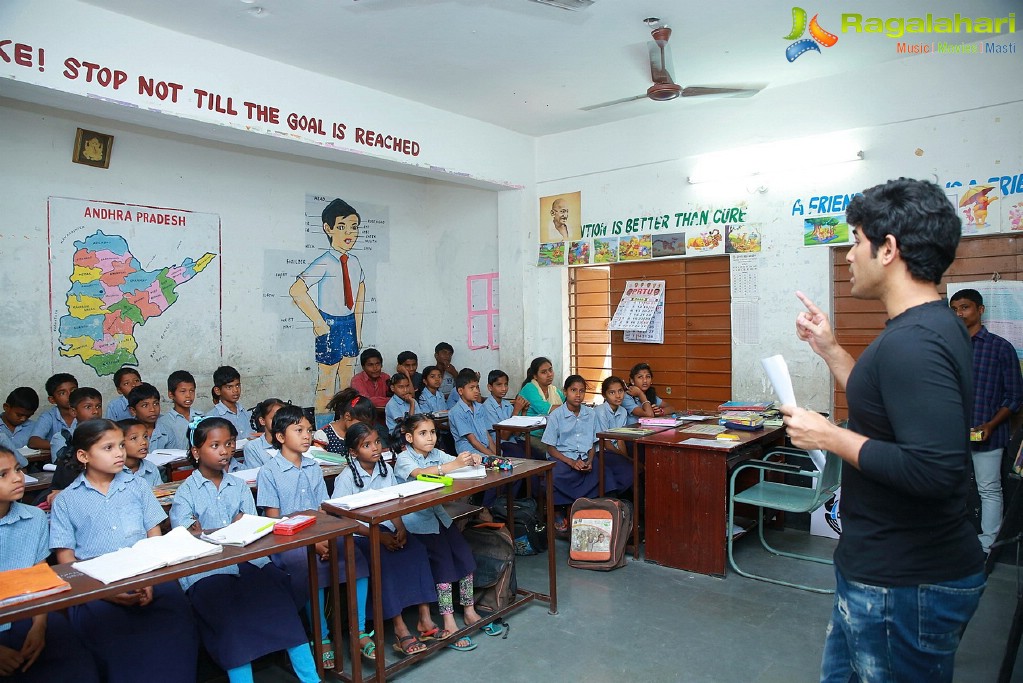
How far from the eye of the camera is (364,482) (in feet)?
11.4

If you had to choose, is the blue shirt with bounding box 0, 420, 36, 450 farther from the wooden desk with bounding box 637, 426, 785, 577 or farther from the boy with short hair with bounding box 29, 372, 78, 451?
the wooden desk with bounding box 637, 426, 785, 577

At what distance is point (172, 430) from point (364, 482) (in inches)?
85.3

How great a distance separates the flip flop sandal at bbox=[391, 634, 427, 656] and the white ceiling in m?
3.41

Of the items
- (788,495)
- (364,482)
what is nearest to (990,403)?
(788,495)

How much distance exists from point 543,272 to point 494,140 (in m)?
1.33

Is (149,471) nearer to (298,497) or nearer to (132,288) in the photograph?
(298,497)

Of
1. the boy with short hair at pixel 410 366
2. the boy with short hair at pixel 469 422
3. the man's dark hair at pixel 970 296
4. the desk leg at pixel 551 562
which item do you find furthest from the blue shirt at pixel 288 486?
the man's dark hair at pixel 970 296

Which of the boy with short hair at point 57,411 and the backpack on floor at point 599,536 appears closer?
the backpack on floor at point 599,536

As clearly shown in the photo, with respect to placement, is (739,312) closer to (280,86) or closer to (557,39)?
(557,39)

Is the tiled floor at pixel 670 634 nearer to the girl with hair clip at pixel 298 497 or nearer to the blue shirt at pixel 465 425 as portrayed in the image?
the girl with hair clip at pixel 298 497

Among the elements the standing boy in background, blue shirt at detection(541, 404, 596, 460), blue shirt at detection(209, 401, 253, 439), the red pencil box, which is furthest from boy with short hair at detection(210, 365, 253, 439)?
the standing boy in background

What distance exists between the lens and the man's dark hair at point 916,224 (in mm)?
1424

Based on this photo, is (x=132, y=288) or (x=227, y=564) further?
(x=132, y=288)

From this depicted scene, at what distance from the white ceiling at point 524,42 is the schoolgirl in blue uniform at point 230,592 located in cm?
264
